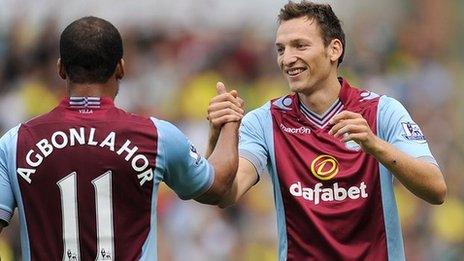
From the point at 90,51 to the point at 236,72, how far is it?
233 inches

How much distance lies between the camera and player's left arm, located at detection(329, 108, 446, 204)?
15.3 ft

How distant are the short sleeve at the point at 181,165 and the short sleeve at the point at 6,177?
60 centimetres

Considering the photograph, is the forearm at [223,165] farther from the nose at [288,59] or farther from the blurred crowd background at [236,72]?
the blurred crowd background at [236,72]

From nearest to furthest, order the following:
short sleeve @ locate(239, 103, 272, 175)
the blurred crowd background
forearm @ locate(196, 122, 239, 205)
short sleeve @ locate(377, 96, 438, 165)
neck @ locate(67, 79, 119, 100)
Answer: neck @ locate(67, 79, 119, 100)
forearm @ locate(196, 122, 239, 205)
short sleeve @ locate(377, 96, 438, 165)
short sleeve @ locate(239, 103, 272, 175)
the blurred crowd background

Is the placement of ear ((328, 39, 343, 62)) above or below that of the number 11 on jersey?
above

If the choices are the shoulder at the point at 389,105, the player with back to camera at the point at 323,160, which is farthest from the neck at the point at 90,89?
the shoulder at the point at 389,105

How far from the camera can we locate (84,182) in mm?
4270

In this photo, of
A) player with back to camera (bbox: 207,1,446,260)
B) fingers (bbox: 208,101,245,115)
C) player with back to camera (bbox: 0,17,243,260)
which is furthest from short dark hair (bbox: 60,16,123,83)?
player with back to camera (bbox: 207,1,446,260)

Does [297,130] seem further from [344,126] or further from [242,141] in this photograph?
[344,126]

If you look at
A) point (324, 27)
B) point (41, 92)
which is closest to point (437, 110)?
point (41, 92)

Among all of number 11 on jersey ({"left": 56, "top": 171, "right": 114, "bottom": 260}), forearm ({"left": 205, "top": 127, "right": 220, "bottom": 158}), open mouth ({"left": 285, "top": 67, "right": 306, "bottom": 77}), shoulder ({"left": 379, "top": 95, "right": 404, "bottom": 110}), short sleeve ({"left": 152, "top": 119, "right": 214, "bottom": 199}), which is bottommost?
number 11 on jersey ({"left": 56, "top": 171, "right": 114, "bottom": 260})

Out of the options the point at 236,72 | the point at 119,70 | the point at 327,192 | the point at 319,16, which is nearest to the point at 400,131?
the point at 327,192

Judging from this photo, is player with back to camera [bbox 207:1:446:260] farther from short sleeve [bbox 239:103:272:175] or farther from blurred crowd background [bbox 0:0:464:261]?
blurred crowd background [bbox 0:0:464:261]

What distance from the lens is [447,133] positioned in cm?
1022
